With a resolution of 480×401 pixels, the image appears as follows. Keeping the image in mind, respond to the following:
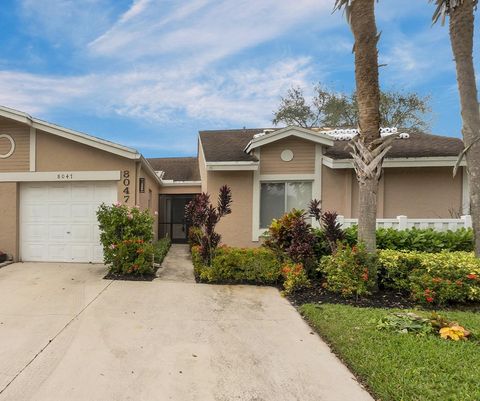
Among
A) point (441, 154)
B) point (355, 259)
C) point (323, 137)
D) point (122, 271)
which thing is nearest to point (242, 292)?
point (355, 259)

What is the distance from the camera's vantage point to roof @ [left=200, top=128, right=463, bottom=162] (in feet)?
31.5

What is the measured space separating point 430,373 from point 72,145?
977 centimetres

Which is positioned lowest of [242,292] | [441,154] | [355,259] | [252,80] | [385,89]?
[242,292]

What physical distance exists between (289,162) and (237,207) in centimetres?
224

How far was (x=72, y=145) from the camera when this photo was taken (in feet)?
29.8

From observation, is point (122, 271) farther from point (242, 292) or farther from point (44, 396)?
point (44, 396)

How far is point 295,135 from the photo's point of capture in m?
9.70

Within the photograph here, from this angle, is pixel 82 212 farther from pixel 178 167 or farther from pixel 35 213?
pixel 178 167

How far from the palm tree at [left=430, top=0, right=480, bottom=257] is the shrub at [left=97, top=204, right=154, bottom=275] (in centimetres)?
763

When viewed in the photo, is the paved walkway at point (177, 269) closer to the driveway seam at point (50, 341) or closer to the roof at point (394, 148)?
the driveway seam at point (50, 341)

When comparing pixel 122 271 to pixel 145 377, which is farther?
pixel 122 271

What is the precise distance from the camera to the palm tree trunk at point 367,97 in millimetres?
6203

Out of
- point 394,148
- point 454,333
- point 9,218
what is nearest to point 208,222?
point 454,333

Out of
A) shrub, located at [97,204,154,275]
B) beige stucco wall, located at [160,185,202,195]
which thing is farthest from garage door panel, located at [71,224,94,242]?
beige stucco wall, located at [160,185,202,195]
